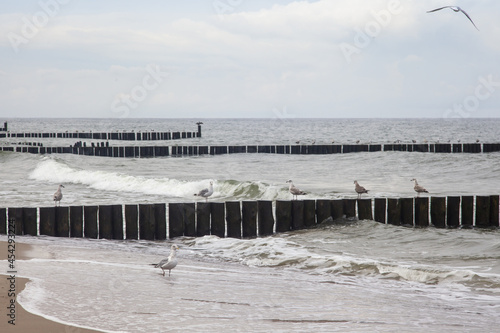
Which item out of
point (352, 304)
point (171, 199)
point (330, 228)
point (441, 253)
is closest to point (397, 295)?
point (352, 304)

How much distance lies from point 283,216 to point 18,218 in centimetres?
522

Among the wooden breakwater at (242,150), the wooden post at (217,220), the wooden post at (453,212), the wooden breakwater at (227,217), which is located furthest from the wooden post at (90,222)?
the wooden breakwater at (242,150)

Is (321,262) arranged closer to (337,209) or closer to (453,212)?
(337,209)

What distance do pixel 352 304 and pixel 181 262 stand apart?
147 inches

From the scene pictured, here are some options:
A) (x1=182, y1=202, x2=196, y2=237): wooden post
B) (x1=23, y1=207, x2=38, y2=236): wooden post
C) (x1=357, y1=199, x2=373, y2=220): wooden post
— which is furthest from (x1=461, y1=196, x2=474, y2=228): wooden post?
(x1=23, y1=207, x2=38, y2=236): wooden post

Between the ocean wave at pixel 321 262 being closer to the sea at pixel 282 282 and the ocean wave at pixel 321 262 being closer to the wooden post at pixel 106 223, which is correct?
the sea at pixel 282 282

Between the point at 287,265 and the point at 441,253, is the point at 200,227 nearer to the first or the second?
the point at 287,265

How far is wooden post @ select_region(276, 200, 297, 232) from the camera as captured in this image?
13.0 metres

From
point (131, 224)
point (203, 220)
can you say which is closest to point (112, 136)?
point (131, 224)

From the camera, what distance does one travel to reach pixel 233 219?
504 inches

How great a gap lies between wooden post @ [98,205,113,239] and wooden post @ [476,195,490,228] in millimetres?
7385

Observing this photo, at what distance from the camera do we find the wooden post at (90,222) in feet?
41.7

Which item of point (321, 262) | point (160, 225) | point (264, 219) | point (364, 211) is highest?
point (364, 211)

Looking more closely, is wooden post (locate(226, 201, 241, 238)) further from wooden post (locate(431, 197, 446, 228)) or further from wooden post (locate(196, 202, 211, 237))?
wooden post (locate(431, 197, 446, 228))
